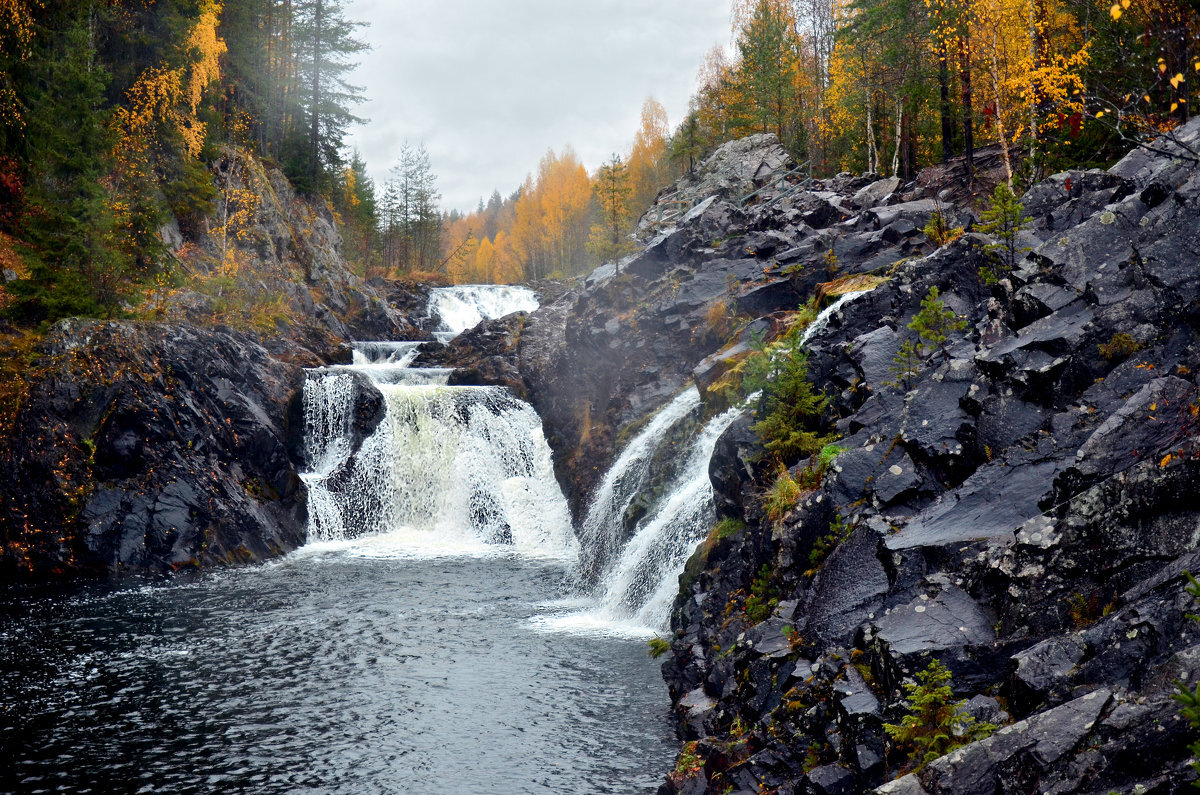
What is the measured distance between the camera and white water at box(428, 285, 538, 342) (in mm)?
56281

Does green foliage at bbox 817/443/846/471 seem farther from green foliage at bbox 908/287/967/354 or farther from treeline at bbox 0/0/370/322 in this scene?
treeline at bbox 0/0/370/322

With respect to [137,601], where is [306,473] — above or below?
above

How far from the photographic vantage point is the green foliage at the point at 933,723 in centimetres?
660

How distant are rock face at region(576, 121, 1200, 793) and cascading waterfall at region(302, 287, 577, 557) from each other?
15350mm

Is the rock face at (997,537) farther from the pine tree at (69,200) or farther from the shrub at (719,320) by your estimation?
the pine tree at (69,200)

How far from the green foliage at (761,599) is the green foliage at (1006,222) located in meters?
6.12

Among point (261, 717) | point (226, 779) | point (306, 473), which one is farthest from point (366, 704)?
point (306, 473)

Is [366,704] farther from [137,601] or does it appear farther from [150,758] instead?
[137,601]

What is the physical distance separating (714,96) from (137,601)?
5180 cm

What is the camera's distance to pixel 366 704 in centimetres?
1375

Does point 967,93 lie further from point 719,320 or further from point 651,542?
point 651,542

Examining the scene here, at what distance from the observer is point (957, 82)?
29328 millimetres

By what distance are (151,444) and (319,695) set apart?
46.3 feet

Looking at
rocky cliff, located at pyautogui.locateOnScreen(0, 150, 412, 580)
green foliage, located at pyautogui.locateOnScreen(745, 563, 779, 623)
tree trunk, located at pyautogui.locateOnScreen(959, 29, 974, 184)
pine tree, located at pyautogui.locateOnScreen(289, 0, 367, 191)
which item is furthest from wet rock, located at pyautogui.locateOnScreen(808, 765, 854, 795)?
pine tree, located at pyautogui.locateOnScreen(289, 0, 367, 191)
